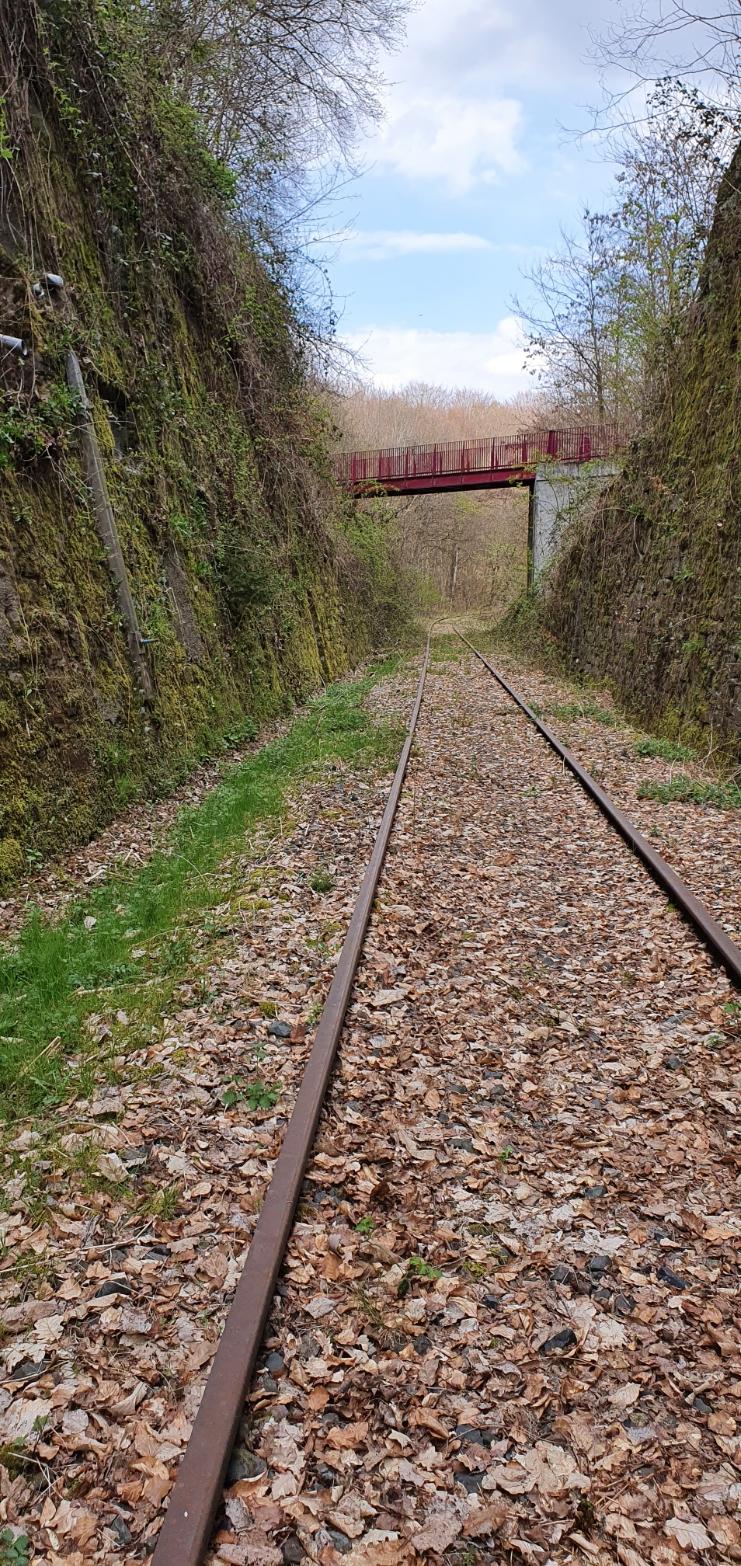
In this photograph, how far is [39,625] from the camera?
701 centimetres

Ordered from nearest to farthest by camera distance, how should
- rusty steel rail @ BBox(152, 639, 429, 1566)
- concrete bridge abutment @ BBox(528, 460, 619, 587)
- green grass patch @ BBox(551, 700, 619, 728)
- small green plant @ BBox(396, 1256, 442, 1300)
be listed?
rusty steel rail @ BBox(152, 639, 429, 1566) < small green plant @ BBox(396, 1256, 442, 1300) < green grass patch @ BBox(551, 700, 619, 728) < concrete bridge abutment @ BBox(528, 460, 619, 587)

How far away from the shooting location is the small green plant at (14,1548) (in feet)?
6.36

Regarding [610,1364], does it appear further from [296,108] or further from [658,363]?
[296,108]

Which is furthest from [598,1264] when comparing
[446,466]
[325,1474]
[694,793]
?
[446,466]

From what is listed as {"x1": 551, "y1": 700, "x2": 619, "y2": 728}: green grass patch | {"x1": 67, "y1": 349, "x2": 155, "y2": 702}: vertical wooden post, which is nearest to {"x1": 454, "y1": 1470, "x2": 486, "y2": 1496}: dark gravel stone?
{"x1": 67, "y1": 349, "x2": 155, "y2": 702}: vertical wooden post

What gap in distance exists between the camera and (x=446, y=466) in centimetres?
→ 2988

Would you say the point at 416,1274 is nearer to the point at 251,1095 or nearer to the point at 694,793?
the point at 251,1095

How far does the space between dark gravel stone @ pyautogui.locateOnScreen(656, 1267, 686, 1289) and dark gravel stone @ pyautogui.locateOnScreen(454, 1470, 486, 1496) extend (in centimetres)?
90

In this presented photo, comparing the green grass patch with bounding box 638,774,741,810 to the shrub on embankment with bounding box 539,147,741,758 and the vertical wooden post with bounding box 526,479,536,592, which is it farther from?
the vertical wooden post with bounding box 526,479,536,592

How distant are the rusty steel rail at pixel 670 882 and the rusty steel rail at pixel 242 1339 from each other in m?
2.14

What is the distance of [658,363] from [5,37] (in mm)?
10411

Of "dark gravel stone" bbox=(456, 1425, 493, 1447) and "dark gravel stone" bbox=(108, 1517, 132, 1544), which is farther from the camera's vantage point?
"dark gravel stone" bbox=(456, 1425, 493, 1447)

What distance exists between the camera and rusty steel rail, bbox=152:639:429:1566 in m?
1.90

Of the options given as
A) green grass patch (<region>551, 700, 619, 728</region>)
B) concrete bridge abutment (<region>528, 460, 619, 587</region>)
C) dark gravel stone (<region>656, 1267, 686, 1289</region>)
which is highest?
concrete bridge abutment (<region>528, 460, 619, 587</region>)
